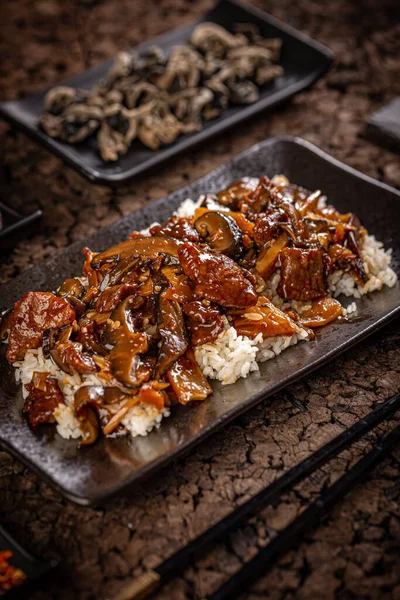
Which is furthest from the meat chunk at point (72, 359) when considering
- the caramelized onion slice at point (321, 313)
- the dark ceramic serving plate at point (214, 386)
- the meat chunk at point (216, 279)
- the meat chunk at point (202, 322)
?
the caramelized onion slice at point (321, 313)

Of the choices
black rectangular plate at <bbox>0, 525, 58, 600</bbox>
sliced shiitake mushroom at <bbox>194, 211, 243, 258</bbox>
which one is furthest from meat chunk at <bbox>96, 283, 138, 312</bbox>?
black rectangular plate at <bbox>0, 525, 58, 600</bbox>

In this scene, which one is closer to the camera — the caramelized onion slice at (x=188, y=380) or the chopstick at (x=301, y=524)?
the chopstick at (x=301, y=524)

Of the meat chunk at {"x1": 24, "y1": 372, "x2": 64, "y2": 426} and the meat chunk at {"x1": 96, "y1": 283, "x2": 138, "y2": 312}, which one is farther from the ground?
the meat chunk at {"x1": 96, "y1": 283, "x2": 138, "y2": 312}

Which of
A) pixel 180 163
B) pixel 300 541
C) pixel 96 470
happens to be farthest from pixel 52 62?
pixel 300 541

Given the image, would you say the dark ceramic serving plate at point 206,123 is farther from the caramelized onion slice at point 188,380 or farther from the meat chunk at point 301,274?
the caramelized onion slice at point 188,380

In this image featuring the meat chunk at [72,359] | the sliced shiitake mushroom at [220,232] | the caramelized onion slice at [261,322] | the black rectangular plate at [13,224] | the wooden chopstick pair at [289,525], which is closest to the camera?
the wooden chopstick pair at [289,525]

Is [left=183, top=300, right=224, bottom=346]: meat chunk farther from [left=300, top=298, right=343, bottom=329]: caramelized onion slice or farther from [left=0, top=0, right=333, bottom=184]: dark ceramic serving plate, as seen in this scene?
[left=0, top=0, right=333, bottom=184]: dark ceramic serving plate

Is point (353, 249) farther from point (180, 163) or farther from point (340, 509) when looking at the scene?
point (180, 163)
